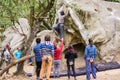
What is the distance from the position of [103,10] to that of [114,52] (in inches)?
112

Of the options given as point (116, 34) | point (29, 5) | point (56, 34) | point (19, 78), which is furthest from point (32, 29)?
point (116, 34)

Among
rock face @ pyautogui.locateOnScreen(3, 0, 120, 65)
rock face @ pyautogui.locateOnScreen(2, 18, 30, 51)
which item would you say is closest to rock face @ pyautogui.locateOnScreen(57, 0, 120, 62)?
rock face @ pyautogui.locateOnScreen(3, 0, 120, 65)

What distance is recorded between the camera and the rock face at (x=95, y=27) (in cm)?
1992

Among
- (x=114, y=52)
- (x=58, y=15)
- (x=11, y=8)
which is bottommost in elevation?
(x=114, y=52)

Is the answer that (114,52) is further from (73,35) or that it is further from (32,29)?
(32,29)

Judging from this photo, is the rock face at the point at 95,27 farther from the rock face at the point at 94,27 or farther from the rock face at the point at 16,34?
the rock face at the point at 16,34

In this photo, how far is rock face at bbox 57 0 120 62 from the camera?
19.9 m

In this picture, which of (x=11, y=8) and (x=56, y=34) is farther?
(x=56, y=34)

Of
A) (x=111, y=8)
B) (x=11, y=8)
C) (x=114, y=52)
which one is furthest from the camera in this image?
(x=111, y=8)

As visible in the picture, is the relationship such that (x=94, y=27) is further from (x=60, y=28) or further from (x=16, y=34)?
(x=16, y=34)

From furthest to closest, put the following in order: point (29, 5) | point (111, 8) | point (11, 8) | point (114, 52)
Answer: point (111, 8)
point (114, 52)
point (11, 8)
point (29, 5)

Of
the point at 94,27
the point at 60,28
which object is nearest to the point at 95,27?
the point at 94,27

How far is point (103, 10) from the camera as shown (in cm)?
2108

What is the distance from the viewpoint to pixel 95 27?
20094mm
